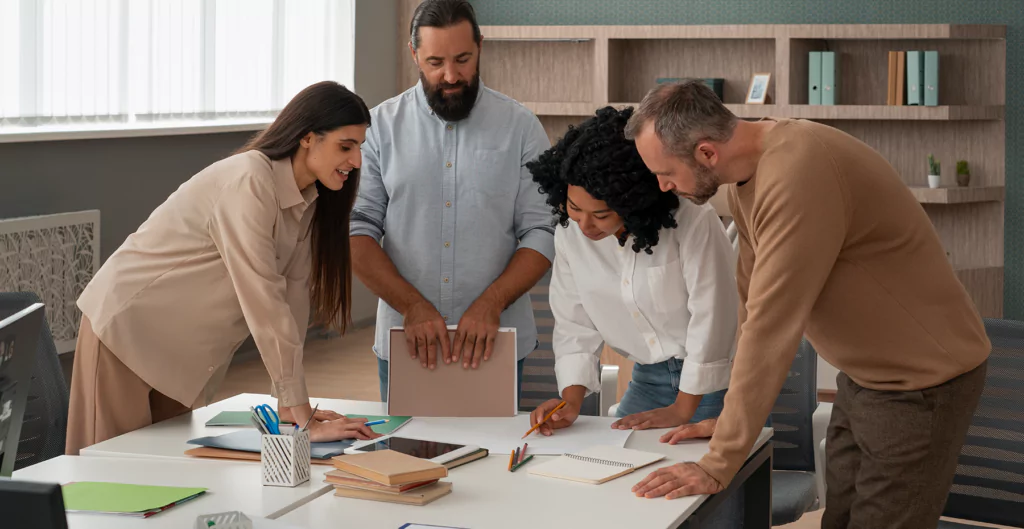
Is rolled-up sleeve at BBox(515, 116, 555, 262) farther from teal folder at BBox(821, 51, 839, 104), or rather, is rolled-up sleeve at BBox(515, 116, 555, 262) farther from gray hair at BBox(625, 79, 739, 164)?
teal folder at BBox(821, 51, 839, 104)

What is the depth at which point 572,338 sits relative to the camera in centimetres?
253

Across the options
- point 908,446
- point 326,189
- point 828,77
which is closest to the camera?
point 908,446

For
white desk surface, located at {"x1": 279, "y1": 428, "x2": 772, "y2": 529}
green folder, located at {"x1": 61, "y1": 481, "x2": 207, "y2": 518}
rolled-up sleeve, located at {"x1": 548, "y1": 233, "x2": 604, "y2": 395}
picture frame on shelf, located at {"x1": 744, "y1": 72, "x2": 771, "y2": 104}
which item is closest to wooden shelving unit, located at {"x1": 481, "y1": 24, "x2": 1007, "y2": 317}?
picture frame on shelf, located at {"x1": 744, "y1": 72, "x2": 771, "y2": 104}

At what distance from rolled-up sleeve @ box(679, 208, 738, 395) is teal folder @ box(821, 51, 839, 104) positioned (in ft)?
15.0

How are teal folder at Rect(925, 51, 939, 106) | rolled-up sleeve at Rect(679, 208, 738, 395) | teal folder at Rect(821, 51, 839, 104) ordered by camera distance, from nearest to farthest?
rolled-up sleeve at Rect(679, 208, 738, 395) → teal folder at Rect(925, 51, 939, 106) → teal folder at Rect(821, 51, 839, 104)

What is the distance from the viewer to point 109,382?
7.99 ft

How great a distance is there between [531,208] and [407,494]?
123cm

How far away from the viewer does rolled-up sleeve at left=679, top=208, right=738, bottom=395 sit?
237 cm

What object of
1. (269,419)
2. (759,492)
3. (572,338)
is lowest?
(759,492)

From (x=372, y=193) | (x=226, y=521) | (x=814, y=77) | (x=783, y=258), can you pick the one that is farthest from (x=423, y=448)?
(x=814, y=77)

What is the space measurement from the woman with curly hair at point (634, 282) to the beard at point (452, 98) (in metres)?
0.55

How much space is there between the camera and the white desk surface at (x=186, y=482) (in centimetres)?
188

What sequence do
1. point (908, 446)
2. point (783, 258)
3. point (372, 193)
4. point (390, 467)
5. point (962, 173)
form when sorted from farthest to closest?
point (962, 173)
point (372, 193)
point (908, 446)
point (390, 467)
point (783, 258)

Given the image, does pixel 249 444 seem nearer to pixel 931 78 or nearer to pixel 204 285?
pixel 204 285
